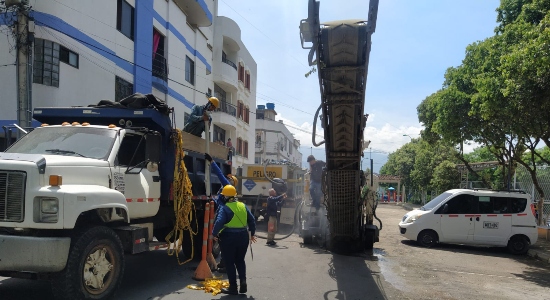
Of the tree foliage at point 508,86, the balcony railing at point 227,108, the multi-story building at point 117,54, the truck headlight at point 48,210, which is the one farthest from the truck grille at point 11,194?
the balcony railing at point 227,108

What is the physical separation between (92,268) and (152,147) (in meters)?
1.93

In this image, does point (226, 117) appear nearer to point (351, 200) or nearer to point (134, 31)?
point (134, 31)

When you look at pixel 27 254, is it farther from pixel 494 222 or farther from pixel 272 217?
pixel 494 222

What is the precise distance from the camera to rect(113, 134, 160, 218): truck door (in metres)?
6.25

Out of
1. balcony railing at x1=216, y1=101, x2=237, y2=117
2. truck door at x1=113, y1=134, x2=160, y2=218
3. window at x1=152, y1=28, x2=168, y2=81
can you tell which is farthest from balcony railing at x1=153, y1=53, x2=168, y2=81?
truck door at x1=113, y1=134, x2=160, y2=218

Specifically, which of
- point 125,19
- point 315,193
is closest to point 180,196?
point 315,193

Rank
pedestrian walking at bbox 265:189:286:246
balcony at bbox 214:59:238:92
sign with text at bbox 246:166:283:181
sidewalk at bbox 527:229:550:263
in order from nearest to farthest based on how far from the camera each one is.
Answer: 1. pedestrian walking at bbox 265:189:286:246
2. sidewalk at bbox 527:229:550:263
3. sign with text at bbox 246:166:283:181
4. balcony at bbox 214:59:238:92

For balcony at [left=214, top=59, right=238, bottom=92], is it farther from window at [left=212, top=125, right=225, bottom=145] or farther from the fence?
the fence

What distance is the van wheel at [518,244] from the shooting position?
1275cm

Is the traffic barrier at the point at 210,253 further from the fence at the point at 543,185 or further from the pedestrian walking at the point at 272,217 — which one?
the fence at the point at 543,185

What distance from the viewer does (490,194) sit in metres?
13.1

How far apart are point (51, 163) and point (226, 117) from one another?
25744 millimetres

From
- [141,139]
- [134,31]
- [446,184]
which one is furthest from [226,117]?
[141,139]

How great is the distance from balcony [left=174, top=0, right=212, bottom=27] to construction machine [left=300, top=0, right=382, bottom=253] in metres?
17.1
